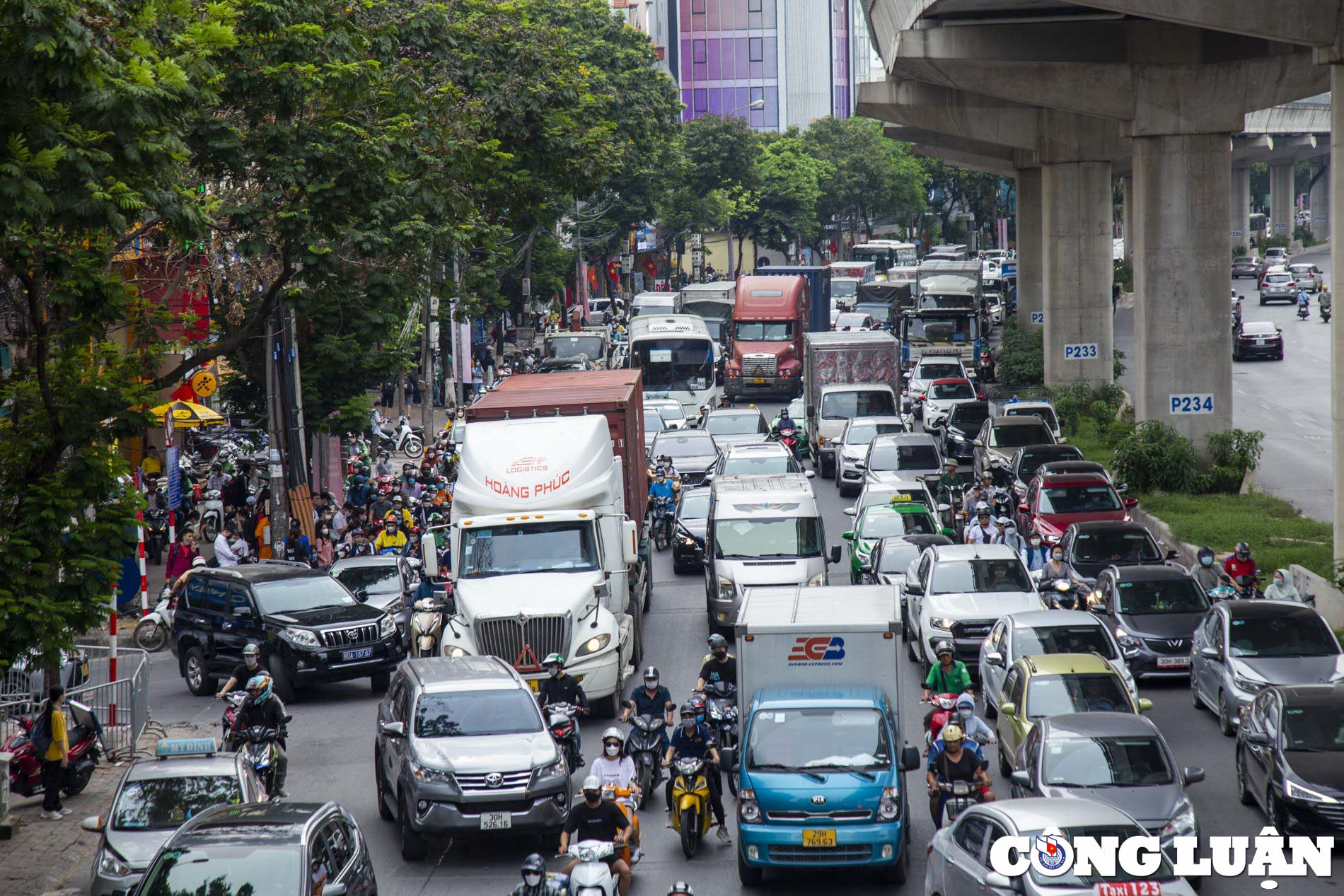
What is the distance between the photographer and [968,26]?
3694cm

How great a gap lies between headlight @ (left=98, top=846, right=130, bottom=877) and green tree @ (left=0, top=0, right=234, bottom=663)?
1.79 metres

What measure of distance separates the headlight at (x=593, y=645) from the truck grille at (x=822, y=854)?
266 inches

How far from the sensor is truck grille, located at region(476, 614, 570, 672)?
792 inches

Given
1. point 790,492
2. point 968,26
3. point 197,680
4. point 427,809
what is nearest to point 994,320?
point 968,26

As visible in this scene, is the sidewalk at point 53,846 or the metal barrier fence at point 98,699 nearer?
the sidewalk at point 53,846

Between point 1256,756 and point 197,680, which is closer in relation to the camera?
point 1256,756

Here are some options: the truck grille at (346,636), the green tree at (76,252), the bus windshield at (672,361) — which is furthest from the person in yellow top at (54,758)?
the bus windshield at (672,361)

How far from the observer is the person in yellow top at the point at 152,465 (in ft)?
113

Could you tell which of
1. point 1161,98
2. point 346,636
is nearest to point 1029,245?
point 1161,98

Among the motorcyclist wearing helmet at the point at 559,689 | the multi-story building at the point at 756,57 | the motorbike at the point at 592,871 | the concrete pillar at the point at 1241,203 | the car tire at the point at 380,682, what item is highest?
the multi-story building at the point at 756,57

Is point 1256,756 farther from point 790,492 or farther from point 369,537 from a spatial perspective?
point 369,537

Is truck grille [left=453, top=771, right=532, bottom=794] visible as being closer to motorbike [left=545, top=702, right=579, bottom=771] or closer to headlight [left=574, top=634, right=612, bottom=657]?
motorbike [left=545, top=702, right=579, bottom=771]

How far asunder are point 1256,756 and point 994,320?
6223cm

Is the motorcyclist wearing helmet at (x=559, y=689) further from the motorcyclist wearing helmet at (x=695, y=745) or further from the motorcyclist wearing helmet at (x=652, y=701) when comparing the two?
the motorcyclist wearing helmet at (x=695, y=745)
